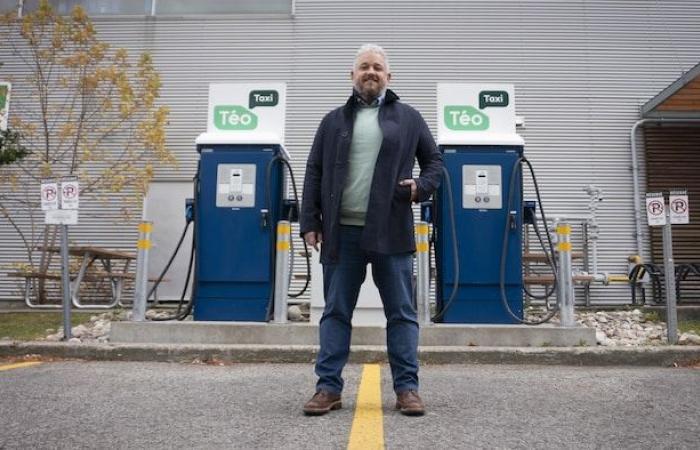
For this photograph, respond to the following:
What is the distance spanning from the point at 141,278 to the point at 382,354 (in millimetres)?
2631

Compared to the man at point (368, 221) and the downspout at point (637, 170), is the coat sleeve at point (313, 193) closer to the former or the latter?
the man at point (368, 221)

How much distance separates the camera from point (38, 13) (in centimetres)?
1062

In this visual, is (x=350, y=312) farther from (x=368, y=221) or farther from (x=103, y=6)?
(x=103, y=6)

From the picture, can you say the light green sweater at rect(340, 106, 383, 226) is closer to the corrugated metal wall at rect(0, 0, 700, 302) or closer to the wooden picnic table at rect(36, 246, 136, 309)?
the wooden picnic table at rect(36, 246, 136, 309)

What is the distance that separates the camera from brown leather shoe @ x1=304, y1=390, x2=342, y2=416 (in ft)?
10.4

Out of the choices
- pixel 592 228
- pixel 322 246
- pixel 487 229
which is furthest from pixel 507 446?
pixel 592 228

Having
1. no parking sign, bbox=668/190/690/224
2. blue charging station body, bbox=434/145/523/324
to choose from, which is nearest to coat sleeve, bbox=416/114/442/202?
blue charging station body, bbox=434/145/523/324

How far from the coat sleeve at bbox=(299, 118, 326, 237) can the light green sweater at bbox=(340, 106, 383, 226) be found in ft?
0.61

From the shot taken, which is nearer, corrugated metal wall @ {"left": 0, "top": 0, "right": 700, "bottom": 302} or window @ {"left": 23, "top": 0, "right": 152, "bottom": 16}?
corrugated metal wall @ {"left": 0, "top": 0, "right": 700, "bottom": 302}

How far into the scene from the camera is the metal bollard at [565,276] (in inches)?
233

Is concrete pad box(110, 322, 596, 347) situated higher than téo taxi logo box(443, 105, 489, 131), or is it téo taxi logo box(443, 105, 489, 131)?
téo taxi logo box(443, 105, 489, 131)

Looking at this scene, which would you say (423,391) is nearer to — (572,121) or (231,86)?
(231,86)

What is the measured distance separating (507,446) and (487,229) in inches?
146

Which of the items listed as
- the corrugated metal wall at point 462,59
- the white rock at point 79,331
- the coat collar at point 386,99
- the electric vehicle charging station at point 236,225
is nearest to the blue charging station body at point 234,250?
the electric vehicle charging station at point 236,225
